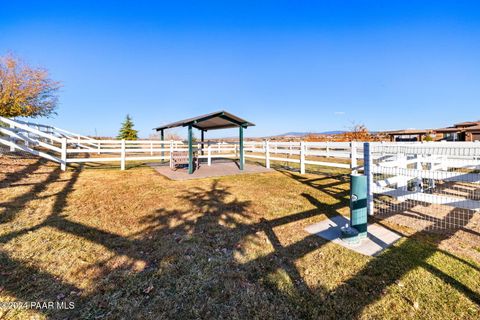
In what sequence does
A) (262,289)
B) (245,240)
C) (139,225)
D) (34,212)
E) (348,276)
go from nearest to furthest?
1. (262,289)
2. (348,276)
3. (245,240)
4. (139,225)
5. (34,212)

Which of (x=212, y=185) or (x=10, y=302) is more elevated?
(x=212, y=185)

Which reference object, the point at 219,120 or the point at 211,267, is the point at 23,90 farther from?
the point at 211,267

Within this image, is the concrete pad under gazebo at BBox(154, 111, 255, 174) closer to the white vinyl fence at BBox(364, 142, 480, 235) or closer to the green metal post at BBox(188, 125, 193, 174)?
the green metal post at BBox(188, 125, 193, 174)

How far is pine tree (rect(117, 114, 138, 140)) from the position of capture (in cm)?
3406

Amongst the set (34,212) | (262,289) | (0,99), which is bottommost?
(262,289)

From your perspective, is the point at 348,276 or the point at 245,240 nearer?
the point at 348,276

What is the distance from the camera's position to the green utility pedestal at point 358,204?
3.37 m

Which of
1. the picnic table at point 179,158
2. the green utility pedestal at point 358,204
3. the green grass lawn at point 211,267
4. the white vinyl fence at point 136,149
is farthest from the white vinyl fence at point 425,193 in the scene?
the picnic table at point 179,158

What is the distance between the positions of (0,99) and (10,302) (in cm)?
1760

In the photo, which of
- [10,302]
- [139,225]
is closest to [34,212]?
[139,225]

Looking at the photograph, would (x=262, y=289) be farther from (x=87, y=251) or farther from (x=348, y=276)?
(x=87, y=251)

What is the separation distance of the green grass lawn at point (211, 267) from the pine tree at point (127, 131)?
1245 inches

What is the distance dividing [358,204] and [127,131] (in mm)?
36744

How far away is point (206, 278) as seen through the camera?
260cm
